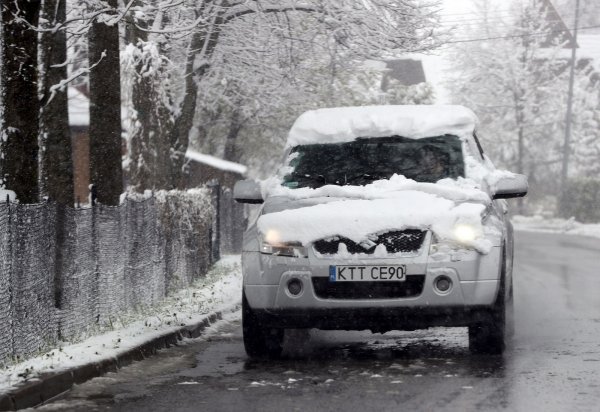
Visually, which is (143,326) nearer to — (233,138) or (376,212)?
(376,212)

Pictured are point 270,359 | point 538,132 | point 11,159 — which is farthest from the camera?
point 538,132

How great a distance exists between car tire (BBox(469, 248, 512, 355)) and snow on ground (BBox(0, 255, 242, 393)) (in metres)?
2.66

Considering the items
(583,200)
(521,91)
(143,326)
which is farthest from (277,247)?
(521,91)

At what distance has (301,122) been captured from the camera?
1016 cm

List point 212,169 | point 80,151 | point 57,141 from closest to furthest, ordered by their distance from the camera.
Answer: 1. point 57,141
2. point 212,169
3. point 80,151

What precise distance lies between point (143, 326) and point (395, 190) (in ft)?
8.96

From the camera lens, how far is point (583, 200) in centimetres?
5297

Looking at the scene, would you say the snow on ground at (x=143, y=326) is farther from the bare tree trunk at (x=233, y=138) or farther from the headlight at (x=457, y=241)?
the bare tree trunk at (x=233, y=138)

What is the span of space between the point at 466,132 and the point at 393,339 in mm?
1913

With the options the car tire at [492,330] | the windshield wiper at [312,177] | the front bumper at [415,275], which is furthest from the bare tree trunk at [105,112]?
the car tire at [492,330]

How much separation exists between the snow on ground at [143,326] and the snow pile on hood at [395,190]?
5.70 feet

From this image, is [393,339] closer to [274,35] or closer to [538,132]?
[274,35]

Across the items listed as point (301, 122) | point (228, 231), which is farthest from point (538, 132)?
point (301, 122)

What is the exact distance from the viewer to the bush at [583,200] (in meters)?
52.2
